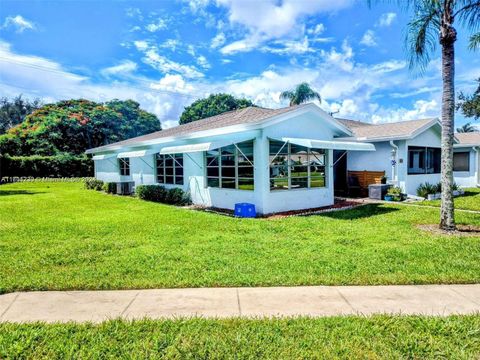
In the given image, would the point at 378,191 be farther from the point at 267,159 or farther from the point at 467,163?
the point at 467,163

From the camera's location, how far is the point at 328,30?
747 inches

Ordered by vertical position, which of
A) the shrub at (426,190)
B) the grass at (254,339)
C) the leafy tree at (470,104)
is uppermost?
the leafy tree at (470,104)

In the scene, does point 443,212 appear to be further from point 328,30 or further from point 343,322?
point 328,30

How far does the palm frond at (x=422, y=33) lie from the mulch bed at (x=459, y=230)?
560 centimetres

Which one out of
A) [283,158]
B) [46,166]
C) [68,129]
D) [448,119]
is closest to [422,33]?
[448,119]

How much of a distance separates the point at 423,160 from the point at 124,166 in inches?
830

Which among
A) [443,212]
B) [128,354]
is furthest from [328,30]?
[128,354]

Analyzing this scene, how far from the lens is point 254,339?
12.0 ft

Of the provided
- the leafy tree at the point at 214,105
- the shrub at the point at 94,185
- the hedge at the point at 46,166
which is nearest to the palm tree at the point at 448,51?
the shrub at the point at 94,185

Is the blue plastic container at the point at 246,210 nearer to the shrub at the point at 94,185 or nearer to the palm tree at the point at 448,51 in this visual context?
the palm tree at the point at 448,51

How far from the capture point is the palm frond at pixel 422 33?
984 centimetres

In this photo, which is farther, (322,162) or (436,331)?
(322,162)

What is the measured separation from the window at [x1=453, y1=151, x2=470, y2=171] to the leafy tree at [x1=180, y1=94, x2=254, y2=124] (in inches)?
1439

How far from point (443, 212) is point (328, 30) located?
1409 centimetres
